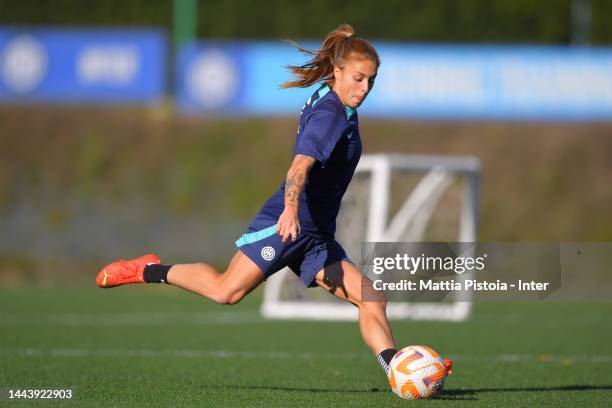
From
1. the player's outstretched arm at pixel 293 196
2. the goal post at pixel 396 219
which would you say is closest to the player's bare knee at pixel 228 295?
the player's outstretched arm at pixel 293 196

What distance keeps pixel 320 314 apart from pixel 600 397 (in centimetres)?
655

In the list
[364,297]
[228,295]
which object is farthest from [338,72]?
[228,295]

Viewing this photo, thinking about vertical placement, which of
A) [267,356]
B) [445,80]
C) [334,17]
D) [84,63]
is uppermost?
[334,17]

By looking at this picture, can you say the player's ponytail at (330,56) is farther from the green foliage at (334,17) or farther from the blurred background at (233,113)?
the green foliage at (334,17)

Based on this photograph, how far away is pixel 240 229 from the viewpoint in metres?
22.9

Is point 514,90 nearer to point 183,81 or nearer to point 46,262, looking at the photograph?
point 183,81

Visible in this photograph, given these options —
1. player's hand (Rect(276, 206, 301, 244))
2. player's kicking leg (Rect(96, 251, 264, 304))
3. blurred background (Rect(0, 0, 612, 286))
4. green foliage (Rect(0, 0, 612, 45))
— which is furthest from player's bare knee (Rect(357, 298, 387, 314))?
green foliage (Rect(0, 0, 612, 45))

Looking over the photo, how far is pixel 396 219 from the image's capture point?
1348 cm

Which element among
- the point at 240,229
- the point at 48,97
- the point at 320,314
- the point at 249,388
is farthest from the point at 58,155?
the point at 249,388

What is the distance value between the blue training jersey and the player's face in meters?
0.07

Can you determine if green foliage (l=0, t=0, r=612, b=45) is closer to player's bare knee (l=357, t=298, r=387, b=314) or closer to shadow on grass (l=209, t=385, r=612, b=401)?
shadow on grass (l=209, t=385, r=612, b=401)

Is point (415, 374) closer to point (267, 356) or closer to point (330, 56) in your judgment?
point (330, 56)

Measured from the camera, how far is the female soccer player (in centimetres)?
606

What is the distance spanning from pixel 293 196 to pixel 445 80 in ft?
57.9
